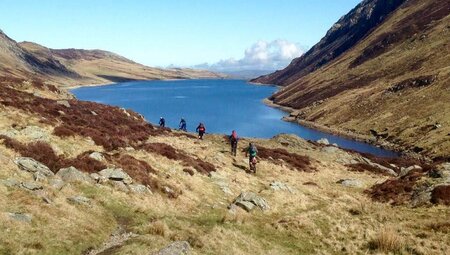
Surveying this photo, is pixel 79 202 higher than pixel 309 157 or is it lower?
higher

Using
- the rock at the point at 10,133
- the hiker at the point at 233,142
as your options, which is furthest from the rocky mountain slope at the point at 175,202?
the hiker at the point at 233,142

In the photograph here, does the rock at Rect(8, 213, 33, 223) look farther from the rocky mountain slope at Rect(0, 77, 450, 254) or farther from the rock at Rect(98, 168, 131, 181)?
the rock at Rect(98, 168, 131, 181)

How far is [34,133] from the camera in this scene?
31.7 m

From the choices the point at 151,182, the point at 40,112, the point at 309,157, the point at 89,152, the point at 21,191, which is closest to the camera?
the point at 21,191

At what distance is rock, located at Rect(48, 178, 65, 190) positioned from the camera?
22847 mm

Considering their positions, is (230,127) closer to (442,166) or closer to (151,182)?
(442,166)

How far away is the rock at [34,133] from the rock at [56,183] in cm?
852

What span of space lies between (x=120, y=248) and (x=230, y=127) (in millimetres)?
109680

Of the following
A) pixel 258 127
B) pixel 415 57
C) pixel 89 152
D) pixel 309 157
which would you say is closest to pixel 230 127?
pixel 258 127

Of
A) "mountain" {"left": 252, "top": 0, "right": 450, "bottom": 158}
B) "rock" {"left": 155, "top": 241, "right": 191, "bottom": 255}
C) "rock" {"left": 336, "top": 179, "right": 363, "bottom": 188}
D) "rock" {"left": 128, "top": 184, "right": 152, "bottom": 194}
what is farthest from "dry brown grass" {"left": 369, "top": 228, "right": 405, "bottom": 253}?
"mountain" {"left": 252, "top": 0, "right": 450, "bottom": 158}

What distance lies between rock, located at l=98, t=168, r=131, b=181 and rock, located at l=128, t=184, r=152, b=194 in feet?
3.10

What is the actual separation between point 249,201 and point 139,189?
7259 mm

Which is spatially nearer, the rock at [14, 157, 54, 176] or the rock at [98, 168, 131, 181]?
the rock at [14, 157, 54, 176]

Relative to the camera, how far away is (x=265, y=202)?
29125mm
